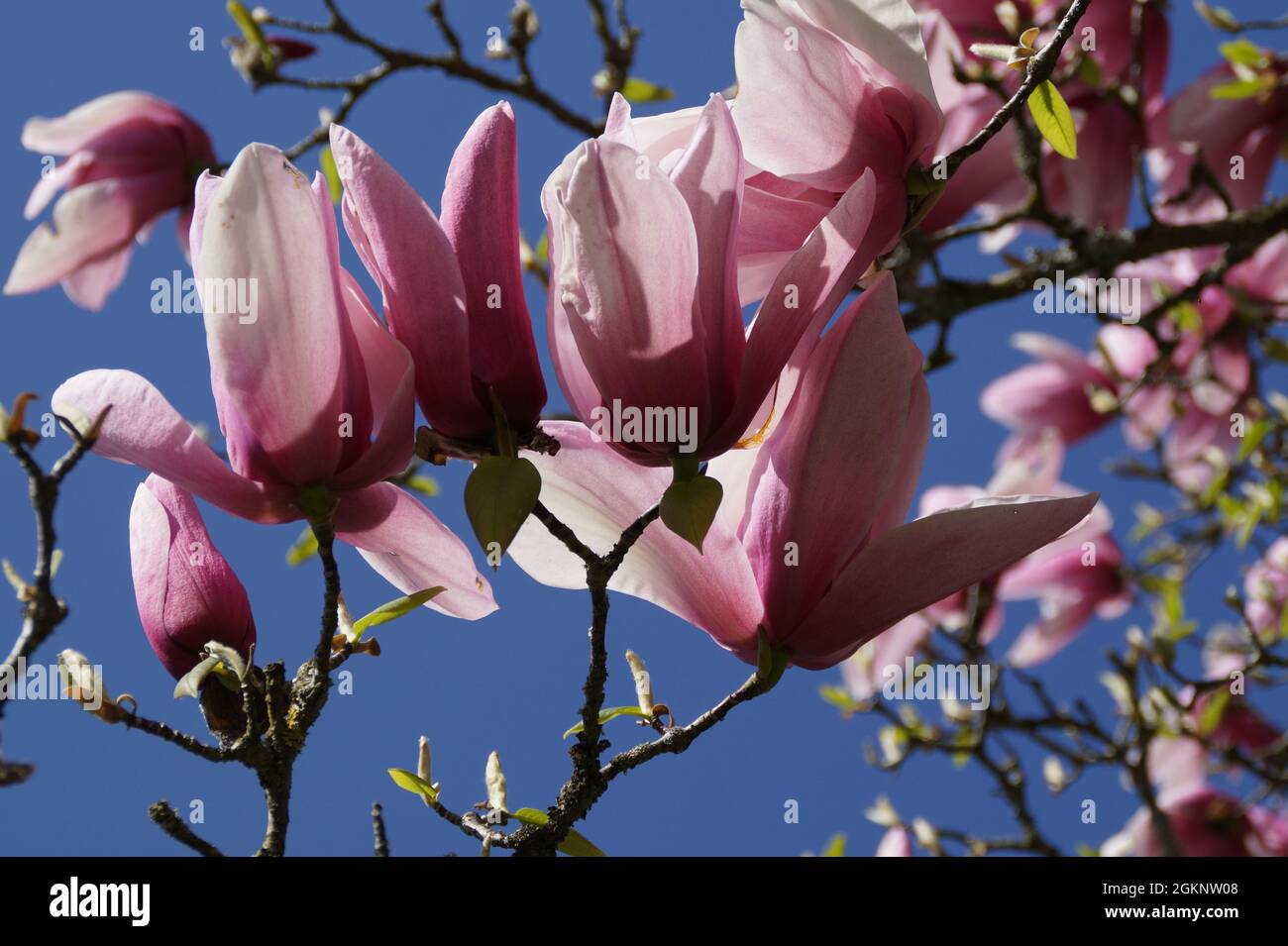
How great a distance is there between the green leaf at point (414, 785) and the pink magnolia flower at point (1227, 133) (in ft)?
3.71

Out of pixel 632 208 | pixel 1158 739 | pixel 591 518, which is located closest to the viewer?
pixel 632 208

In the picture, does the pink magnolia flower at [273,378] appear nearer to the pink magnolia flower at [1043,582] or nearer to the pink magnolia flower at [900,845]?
the pink magnolia flower at [900,845]

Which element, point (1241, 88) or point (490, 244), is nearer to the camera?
point (490, 244)

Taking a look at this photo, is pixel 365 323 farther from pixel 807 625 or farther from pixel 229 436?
pixel 807 625

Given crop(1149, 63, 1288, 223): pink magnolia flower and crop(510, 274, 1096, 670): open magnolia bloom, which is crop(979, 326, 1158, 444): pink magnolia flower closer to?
crop(1149, 63, 1288, 223): pink magnolia flower

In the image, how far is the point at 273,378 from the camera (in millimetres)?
524

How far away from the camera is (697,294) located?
20.7 inches

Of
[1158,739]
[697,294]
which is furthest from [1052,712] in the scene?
[697,294]

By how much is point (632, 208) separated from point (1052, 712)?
50.5 inches

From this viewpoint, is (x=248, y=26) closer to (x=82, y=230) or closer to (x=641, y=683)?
(x=82, y=230)

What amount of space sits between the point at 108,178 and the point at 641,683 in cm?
108

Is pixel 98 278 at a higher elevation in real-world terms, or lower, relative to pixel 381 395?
higher

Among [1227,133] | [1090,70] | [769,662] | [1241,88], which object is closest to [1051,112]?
[769,662]

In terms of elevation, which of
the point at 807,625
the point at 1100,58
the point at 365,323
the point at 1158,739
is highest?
the point at 1100,58
